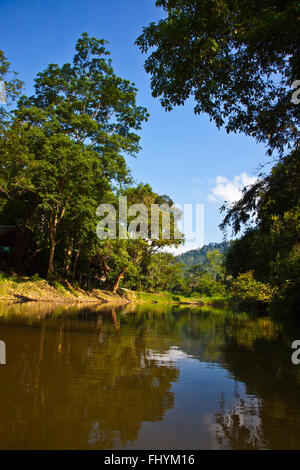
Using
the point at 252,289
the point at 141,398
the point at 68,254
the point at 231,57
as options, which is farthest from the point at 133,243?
the point at 141,398

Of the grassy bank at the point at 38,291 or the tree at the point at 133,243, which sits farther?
the tree at the point at 133,243

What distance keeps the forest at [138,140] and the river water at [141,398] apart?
474 cm

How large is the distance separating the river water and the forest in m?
4.74

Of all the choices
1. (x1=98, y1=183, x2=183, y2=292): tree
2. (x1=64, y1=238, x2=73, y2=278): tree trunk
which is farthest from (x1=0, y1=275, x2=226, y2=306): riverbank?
(x1=98, y1=183, x2=183, y2=292): tree

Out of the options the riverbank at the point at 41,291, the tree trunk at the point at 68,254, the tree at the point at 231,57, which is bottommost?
the riverbank at the point at 41,291

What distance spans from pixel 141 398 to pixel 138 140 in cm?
2710

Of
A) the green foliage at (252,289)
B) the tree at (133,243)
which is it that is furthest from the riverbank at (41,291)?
the green foliage at (252,289)

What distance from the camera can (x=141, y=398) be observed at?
3.64 meters

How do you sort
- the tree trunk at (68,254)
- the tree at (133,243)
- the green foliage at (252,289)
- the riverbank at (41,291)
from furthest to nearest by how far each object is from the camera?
1. the tree at (133,243)
2. the tree trunk at (68,254)
3. the green foliage at (252,289)
4. the riverbank at (41,291)

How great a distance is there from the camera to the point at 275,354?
6.95 metres

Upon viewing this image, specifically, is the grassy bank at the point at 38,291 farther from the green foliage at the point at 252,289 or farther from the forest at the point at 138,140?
the green foliage at the point at 252,289

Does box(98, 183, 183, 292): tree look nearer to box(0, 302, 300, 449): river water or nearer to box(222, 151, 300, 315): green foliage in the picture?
box(222, 151, 300, 315): green foliage

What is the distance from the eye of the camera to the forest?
6609 millimetres

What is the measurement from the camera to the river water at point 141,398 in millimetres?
2648
